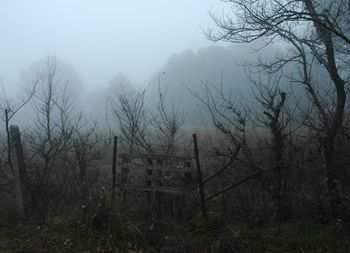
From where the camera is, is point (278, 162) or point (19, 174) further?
point (19, 174)

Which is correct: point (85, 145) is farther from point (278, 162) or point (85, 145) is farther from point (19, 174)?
point (278, 162)

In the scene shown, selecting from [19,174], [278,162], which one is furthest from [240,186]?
[19,174]

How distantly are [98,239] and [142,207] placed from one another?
111cm

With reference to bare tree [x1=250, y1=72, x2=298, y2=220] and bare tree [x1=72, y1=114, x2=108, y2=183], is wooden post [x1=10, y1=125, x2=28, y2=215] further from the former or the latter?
bare tree [x1=250, y1=72, x2=298, y2=220]

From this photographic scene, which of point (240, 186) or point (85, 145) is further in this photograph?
point (85, 145)

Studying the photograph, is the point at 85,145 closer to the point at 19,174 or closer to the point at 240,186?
the point at 19,174

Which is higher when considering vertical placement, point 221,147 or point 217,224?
point 221,147

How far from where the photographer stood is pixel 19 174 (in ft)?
30.2

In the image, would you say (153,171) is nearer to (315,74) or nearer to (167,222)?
(167,222)

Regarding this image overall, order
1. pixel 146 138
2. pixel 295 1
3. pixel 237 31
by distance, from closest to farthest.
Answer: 1. pixel 295 1
2. pixel 237 31
3. pixel 146 138

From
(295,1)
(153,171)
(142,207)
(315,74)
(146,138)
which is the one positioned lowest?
(142,207)

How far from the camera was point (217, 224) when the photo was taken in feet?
23.5

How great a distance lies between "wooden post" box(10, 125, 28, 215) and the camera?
920cm

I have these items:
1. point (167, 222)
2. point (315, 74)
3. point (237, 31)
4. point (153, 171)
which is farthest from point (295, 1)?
point (167, 222)
